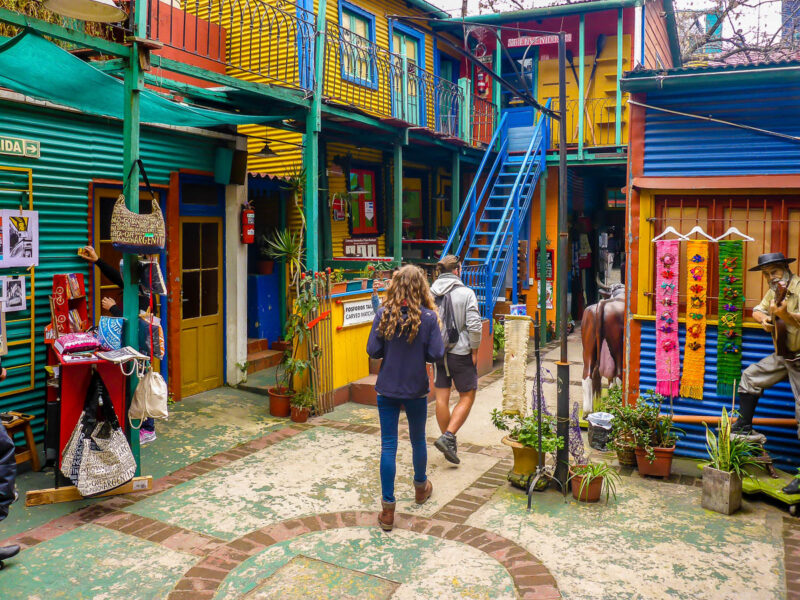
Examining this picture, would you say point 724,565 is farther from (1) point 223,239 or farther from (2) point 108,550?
(1) point 223,239

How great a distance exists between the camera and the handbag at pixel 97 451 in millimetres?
5754

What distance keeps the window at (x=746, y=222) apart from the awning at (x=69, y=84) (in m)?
4.86

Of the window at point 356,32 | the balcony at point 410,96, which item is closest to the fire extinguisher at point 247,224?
the balcony at point 410,96

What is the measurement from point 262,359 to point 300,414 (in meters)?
2.43

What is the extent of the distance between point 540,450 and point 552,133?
35.4 ft

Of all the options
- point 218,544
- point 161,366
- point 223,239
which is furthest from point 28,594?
point 223,239

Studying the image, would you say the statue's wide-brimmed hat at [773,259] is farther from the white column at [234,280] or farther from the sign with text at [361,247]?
the sign with text at [361,247]

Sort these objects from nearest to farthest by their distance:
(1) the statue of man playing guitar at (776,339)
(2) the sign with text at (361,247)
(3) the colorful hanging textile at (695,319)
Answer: (1) the statue of man playing guitar at (776,339) → (3) the colorful hanging textile at (695,319) → (2) the sign with text at (361,247)

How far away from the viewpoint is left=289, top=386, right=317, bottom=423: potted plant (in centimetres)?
842

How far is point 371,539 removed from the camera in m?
5.28

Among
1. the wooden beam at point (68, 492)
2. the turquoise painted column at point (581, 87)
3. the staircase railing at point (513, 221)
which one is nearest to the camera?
the wooden beam at point (68, 492)

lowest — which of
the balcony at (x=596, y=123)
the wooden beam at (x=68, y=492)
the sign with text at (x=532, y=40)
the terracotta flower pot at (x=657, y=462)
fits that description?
the wooden beam at (x=68, y=492)

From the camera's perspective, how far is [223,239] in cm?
984

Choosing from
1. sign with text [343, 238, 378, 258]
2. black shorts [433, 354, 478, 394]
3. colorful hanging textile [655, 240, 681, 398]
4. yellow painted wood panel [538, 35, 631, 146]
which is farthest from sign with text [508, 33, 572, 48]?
black shorts [433, 354, 478, 394]
